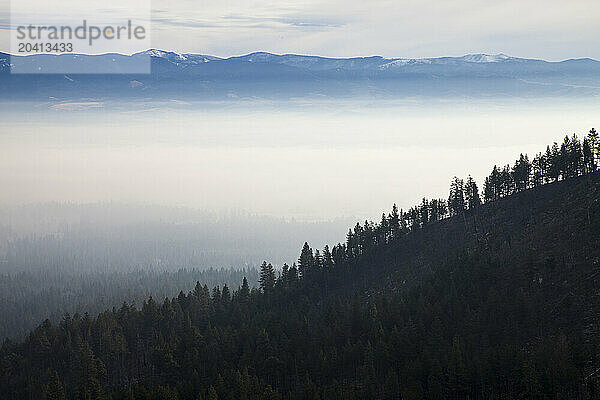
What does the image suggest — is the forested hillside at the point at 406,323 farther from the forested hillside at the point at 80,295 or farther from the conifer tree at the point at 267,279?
the forested hillside at the point at 80,295

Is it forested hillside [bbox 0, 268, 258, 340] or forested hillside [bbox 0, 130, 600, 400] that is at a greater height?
forested hillside [bbox 0, 130, 600, 400]

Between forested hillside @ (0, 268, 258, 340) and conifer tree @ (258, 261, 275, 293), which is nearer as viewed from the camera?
conifer tree @ (258, 261, 275, 293)

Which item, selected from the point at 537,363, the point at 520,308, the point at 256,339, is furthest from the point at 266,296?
the point at 537,363

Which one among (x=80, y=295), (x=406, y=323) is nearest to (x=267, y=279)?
(x=406, y=323)

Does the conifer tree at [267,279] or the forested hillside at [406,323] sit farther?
the conifer tree at [267,279]

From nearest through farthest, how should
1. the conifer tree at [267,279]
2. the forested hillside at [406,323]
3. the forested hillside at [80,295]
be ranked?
the forested hillside at [406,323], the conifer tree at [267,279], the forested hillside at [80,295]

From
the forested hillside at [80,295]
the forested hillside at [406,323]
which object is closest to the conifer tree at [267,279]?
the forested hillside at [406,323]

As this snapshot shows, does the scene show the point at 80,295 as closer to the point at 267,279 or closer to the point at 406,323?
the point at 267,279

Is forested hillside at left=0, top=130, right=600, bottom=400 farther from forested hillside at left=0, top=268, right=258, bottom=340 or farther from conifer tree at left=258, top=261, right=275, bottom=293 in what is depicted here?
forested hillside at left=0, top=268, right=258, bottom=340

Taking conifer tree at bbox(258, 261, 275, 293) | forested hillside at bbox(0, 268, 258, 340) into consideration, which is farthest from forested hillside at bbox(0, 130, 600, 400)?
forested hillside at bbox(0, 268, 258, 340)
